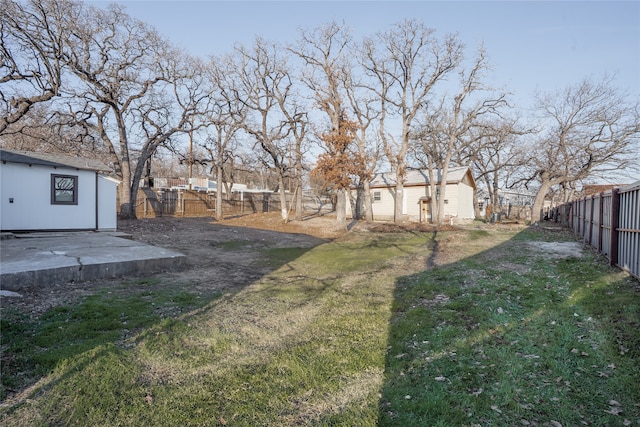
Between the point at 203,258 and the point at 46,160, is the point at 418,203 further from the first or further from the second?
the point at 46,160

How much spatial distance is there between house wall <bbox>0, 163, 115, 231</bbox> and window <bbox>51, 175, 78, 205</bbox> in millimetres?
119

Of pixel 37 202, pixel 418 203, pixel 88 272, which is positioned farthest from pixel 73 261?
pixel 418 203

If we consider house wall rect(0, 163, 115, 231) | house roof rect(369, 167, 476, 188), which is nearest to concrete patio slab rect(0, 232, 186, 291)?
house wall rect(0, 163, 115, 231)

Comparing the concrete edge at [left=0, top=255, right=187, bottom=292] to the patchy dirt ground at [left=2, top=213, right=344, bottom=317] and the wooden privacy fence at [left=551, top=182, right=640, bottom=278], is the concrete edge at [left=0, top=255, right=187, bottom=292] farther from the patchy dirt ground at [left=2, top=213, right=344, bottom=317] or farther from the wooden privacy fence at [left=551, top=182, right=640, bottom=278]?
the wooden privacy fence at [left=551, top=182, right=640, bottom=278]

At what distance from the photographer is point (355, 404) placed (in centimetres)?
288

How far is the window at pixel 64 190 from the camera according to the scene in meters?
12.8

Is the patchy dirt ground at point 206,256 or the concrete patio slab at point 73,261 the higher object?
the concrete patio slab at point 73,261

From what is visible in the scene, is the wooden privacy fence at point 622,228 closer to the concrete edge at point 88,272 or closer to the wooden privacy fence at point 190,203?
the concrete edge at point 88,272

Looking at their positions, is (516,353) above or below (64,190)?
below

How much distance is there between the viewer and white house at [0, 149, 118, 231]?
469 inches

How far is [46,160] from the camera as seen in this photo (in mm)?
12633

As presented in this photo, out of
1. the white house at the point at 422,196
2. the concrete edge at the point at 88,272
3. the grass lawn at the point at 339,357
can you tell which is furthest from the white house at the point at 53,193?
the white house at the point at 422,196

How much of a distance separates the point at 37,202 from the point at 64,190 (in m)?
0.95

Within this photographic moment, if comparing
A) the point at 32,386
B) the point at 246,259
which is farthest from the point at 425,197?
the point at 32,386
